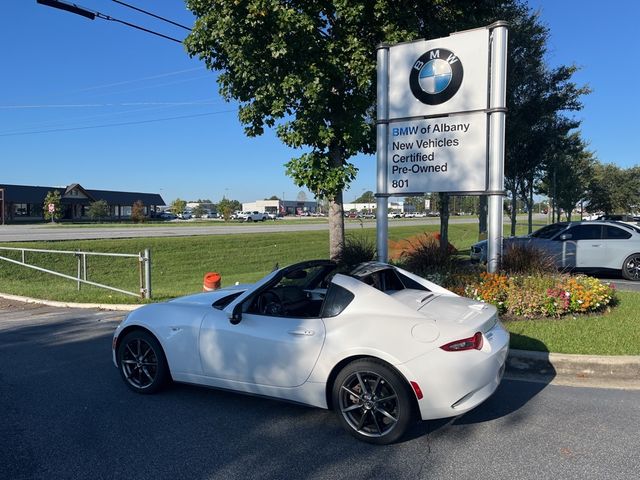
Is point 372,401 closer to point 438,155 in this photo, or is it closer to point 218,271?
point 438,155

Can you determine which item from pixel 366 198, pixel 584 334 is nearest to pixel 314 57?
pixel 584 334

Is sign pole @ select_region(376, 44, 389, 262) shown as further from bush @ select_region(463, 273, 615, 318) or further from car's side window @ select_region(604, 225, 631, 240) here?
car's side window @ select_region(604, 225, 631, 240)

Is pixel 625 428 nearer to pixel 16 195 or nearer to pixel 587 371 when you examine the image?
pixel 587 371

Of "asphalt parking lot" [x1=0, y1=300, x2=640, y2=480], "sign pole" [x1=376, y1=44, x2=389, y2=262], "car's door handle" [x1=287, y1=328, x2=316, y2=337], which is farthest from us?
"sign pole" [x1=376, y1=44, x2=389, y2=262]

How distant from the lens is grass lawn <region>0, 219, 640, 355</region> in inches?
251

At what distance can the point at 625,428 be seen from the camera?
168 inches

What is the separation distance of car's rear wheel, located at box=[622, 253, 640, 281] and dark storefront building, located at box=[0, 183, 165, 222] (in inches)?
2430

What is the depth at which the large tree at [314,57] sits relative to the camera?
8883mm

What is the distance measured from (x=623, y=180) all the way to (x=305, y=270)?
1836 inches

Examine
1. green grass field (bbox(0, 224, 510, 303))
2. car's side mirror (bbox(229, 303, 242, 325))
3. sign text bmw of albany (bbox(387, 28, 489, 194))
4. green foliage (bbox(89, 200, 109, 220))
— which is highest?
sign text bmw of albany (bbox(387, 28, 489, 194))

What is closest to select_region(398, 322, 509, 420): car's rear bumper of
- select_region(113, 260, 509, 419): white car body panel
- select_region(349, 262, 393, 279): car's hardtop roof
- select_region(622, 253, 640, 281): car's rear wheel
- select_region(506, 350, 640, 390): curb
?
select_region(113, 260, 509, 419): white car body panel

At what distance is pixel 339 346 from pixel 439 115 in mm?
5898

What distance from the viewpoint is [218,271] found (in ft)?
76.2

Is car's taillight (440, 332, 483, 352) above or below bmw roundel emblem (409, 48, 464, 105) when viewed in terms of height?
below
